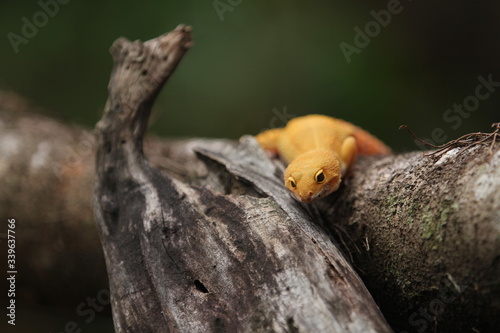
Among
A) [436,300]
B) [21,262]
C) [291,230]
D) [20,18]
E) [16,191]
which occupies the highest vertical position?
[20,18]

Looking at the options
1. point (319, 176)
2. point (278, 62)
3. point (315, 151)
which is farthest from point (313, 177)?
point (278, 62)

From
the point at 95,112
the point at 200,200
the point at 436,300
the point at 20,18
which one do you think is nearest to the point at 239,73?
the point at 95,112

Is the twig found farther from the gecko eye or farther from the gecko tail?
the gecko tail

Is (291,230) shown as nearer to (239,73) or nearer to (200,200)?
(200,200)

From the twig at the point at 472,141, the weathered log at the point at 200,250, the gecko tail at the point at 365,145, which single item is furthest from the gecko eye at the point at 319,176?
the gecko tail at the point at 365,145

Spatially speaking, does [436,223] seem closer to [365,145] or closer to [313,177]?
[313,177]

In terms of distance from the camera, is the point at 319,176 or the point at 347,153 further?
the point at 347,153

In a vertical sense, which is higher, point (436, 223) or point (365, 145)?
point (365, 145)
